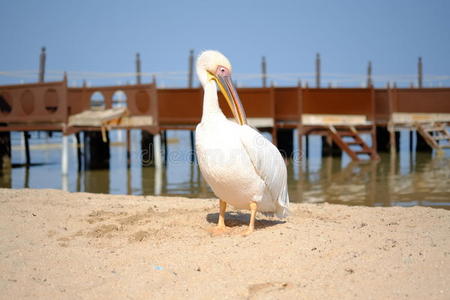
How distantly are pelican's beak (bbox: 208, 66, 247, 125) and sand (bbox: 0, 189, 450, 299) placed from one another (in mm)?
1330

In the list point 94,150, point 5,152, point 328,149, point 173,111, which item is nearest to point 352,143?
point 328,149

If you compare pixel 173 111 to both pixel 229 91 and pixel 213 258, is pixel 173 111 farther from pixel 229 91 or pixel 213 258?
pixel 213 258

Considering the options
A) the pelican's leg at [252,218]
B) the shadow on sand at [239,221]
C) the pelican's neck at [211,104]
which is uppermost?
the pelican's neck at [211,104]

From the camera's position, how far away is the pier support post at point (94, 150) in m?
21.5

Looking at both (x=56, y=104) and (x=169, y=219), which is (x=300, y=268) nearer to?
(x=169, y=219)

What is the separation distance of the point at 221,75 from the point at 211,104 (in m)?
0.43

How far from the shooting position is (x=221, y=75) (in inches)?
228

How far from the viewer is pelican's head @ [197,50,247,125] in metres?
5.74

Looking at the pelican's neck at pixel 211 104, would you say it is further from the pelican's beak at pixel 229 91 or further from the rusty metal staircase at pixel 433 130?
the rusty metal staircase at pixel 433 130

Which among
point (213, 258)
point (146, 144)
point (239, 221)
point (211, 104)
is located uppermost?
point (211, 104)

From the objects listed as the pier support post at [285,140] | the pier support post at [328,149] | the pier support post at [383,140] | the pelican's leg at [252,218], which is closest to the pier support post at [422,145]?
the pier support post at [383,140]

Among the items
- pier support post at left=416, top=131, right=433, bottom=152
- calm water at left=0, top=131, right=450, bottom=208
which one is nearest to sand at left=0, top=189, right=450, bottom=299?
calm water at left=0, top=131, right=450, bottom=208

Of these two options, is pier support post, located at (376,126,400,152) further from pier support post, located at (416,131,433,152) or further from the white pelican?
the white pelican

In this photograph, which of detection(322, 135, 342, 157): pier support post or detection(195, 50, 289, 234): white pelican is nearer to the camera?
detection(195, 50, 289, 234): white pelican
